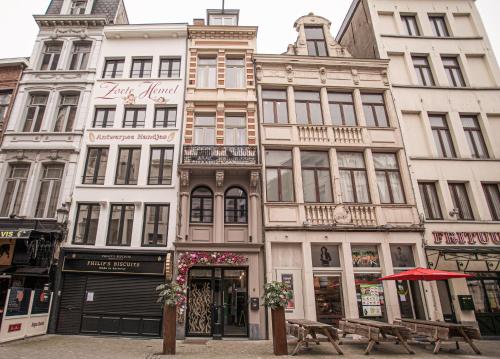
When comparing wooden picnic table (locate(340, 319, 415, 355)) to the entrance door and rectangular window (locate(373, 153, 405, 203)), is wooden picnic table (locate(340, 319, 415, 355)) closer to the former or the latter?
the entrance door

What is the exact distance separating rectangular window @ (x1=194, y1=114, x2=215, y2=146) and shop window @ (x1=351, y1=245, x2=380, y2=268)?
30.6ft

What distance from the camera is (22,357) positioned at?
8484mm

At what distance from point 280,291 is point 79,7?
22.2 m

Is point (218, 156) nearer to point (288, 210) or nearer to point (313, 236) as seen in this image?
point (288, 210)

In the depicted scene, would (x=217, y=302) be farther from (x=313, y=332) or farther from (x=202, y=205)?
(x=313, y=332)

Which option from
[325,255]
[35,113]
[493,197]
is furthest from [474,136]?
[35,113]

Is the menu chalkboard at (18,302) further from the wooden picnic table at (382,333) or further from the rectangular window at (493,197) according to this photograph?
the rectangular window at (493,197)

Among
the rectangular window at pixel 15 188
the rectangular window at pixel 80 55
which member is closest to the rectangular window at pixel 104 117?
the rectangular window at pixel 80 55

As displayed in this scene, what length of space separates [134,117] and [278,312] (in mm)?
13244

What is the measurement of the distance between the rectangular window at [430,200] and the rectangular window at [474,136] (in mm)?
3418

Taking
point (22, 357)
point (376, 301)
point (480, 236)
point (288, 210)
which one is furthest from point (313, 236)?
point (22, 357)

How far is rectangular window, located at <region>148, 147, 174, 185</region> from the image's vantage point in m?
15.4

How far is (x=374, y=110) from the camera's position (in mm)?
17047

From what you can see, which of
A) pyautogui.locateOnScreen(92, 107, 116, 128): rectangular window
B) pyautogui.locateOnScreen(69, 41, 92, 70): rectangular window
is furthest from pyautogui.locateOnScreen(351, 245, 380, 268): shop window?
pyautogui.locateOnScreen(69, 41, 92, 70): rectangular window
